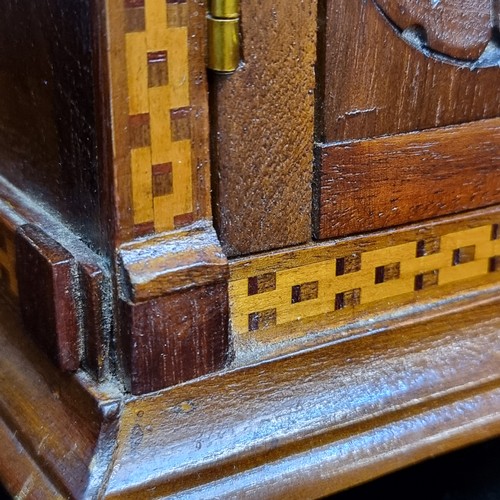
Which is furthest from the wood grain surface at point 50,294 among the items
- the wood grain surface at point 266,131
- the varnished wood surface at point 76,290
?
the wood grain surface at point 266,131

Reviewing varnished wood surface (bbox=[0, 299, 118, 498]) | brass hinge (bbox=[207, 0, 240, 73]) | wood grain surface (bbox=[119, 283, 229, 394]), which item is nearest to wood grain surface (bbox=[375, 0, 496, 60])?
brass hinge (bbox=[207, 0, 240, 73])

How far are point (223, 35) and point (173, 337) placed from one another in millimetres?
201

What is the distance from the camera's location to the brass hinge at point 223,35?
55cm

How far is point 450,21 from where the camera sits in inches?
25.5

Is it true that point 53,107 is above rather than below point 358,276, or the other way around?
above

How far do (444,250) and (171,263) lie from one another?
25cm

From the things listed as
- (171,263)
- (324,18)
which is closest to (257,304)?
(171,263)

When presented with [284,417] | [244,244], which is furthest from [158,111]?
[284,417]

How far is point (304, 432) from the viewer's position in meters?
0.62

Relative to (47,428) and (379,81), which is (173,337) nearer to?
(47,428)

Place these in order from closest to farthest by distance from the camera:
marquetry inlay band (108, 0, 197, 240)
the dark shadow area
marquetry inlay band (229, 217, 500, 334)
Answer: marquetry inlay band (108, 0, 197, 240) → marquetry inlay band (229, 217, 500, 334) → the dark shadow area

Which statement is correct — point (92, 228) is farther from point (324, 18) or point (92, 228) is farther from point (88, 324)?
point (324, 18)

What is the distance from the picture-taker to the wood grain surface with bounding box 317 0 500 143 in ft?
2.01

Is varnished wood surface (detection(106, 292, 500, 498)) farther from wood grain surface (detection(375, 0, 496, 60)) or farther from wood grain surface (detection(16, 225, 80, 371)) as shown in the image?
wood grain surface (detection(375, 0, 496, 60))
